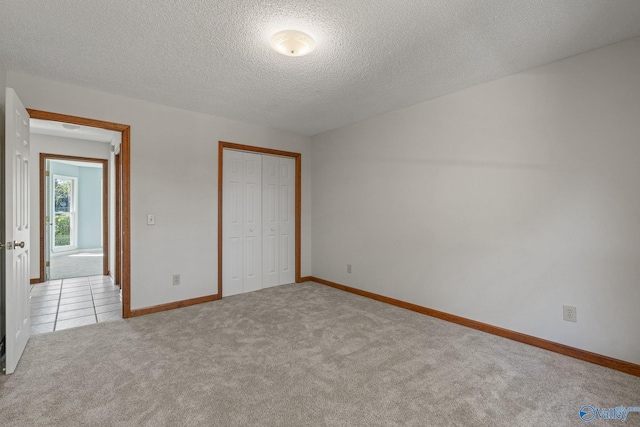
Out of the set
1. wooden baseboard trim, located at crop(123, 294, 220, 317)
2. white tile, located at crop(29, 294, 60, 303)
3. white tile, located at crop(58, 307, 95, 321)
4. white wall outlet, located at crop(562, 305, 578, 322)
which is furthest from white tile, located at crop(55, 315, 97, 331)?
white wall outlet, located at crop(562, 305, 578, 322)

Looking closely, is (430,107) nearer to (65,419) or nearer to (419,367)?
(419,367)

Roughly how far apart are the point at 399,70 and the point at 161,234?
3.08m

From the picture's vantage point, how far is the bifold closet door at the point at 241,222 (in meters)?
4.13

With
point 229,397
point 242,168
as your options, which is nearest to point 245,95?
point 242,168

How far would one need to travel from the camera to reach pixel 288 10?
1854mm

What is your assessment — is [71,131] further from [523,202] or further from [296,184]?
[523,202]

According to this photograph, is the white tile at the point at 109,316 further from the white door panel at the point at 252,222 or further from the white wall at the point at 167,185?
the white door panel at the point at 252,222

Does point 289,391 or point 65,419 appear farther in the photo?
point 289,391

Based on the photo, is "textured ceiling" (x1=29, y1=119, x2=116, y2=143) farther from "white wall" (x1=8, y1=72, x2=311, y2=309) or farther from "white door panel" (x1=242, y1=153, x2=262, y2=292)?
"white door panel" (x1=242, y1=153, x2=262, y2=292)

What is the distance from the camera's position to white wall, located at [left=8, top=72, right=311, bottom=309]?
317cm

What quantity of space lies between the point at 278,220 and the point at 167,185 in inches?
66.0

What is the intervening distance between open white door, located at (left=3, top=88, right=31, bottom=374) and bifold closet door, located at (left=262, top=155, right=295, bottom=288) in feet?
8.41

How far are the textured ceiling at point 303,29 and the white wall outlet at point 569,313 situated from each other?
2002mm

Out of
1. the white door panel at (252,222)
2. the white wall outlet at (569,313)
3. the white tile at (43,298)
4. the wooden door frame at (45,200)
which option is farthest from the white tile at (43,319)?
the white wall outlet at (569,313)
